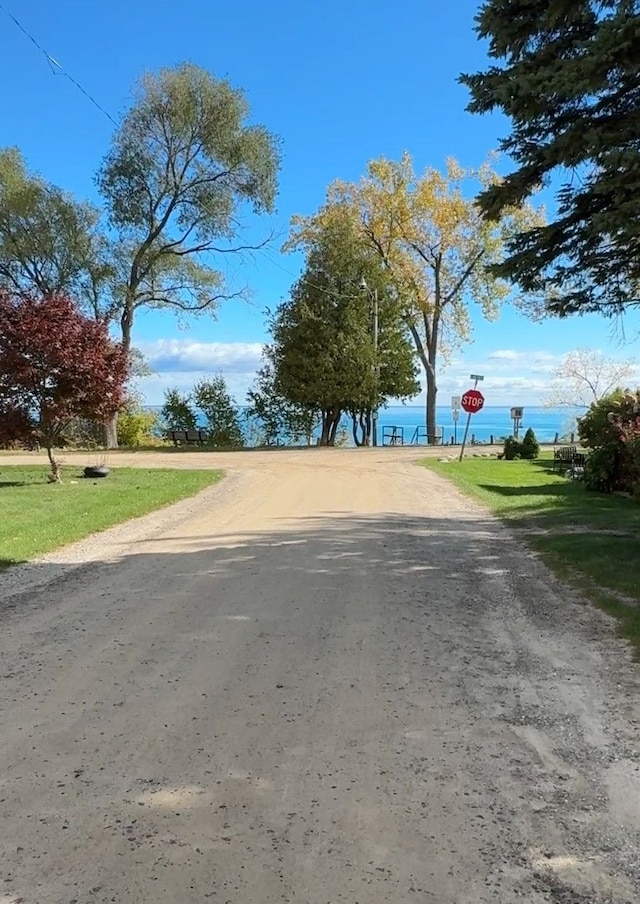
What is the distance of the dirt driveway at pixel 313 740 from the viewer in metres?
2.56

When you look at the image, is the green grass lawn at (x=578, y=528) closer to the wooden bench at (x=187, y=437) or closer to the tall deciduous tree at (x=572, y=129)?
the tall deciduous tree at (x=572, y=129)

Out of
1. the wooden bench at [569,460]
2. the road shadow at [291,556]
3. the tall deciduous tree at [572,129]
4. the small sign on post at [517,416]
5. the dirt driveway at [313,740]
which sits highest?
the tall deciduous tree at [572,129]

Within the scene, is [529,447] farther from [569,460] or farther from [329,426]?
[329,426]

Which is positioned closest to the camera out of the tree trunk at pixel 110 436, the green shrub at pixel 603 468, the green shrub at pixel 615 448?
the green shrub at pixel 615 448

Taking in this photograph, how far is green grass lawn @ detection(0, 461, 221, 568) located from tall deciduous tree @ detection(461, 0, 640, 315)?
675 cm

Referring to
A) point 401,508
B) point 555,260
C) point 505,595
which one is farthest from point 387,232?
point 505,595

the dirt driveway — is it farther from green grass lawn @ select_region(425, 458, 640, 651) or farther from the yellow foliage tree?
the yellow foliage tree

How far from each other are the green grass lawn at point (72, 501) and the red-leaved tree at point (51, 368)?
1644 millimetres

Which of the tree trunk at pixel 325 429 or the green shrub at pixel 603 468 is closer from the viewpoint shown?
the green shrub at pixel 603 468

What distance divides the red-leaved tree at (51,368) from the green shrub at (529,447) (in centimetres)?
1661

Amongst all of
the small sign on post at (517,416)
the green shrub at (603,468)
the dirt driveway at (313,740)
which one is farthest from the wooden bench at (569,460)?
the dirt driveway at (313,740)

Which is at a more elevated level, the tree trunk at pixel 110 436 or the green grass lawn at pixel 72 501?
the tree trunk at pixel 110 436

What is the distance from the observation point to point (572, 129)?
6.95 m

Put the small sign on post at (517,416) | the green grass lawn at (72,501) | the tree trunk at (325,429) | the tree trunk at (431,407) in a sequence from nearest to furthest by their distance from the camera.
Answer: the green grass lawn at (72,501), the small sign on post at (517,416), the tree trunk at (325,429), the tree trunk at (431,407)
